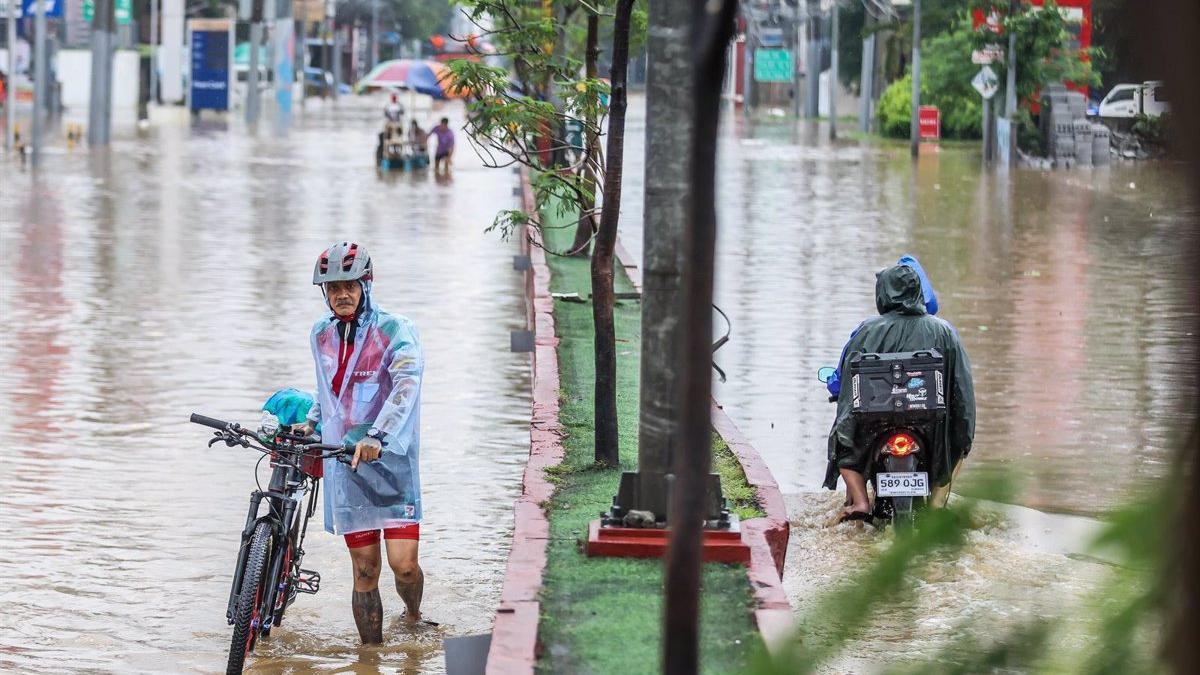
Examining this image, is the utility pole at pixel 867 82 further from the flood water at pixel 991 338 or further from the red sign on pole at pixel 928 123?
the flood water at pixel 991 338

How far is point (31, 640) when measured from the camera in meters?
7.09

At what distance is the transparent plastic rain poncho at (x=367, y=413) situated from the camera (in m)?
6.72

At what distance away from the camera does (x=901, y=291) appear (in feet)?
27.8

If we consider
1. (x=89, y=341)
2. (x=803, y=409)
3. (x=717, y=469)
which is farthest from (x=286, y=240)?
(x=717, y=469)

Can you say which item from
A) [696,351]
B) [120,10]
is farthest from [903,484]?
[120,10]

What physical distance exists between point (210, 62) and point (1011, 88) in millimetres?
25371

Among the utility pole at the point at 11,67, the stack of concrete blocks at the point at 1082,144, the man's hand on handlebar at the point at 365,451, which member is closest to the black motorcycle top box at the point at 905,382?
the man's hand on handlebar at the point at 365,451

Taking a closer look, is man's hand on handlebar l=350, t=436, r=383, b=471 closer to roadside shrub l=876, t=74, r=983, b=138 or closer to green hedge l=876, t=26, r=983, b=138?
green hedge l=876, t=26, r=983, b=138

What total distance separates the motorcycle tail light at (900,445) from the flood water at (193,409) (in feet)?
5.65

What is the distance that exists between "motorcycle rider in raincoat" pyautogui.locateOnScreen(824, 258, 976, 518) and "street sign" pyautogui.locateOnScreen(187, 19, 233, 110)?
48.2 meters

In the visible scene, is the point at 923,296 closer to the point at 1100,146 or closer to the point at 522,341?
the point at 522,341

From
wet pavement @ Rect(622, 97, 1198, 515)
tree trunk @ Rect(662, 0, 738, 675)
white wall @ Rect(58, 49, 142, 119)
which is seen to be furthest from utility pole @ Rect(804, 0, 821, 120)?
tree trunk @ Rect(662, 0, 738, 675)

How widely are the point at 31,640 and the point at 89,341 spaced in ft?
25.1

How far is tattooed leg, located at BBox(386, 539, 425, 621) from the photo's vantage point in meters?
6.95
